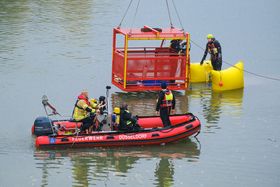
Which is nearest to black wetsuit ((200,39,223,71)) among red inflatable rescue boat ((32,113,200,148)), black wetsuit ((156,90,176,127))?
red inflatable rescue boat ((32,113,200,148))

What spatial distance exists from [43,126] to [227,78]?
8044 millimetres

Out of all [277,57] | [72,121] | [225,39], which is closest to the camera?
[72,121]

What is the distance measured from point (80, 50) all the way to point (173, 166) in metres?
14.2

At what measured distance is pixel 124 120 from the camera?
858 inches

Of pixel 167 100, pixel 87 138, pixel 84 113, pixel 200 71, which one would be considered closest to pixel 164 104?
pixel 167 100

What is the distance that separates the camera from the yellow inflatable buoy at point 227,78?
2767 centimetres

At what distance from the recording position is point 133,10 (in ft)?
150

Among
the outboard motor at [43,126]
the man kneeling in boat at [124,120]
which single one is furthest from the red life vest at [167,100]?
the outboard motor at [43,126]

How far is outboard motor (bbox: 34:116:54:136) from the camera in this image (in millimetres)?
22047

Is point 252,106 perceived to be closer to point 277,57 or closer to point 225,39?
point 277,57

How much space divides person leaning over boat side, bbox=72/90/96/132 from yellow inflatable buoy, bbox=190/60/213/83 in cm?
742

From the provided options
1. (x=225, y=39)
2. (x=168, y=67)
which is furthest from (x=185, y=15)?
(x=168, y=67)

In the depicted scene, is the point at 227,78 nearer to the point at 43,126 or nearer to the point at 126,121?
the point at 126,121

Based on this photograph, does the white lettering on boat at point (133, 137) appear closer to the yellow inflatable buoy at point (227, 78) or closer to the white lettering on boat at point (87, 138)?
the white lettering on boat at point (87, 138)
